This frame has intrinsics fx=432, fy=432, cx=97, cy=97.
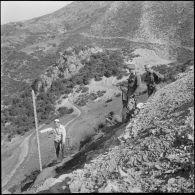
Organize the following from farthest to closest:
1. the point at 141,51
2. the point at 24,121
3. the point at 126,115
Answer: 1. the point at 141,51
2. the point at 24,121
3. the point at 126,115

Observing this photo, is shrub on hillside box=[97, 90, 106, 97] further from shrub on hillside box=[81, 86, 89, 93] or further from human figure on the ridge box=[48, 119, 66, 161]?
human figure on the ridge box=[48, 119, 66, 161]

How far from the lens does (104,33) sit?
79.7 m

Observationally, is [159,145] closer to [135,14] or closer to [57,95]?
[57,95]

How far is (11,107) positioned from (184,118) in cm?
3393

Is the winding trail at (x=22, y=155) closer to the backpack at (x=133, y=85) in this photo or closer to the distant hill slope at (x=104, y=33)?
the backpack at (x=133, y=85)

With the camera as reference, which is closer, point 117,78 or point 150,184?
point 150,184

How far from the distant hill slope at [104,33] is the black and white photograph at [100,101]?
0.22 metres

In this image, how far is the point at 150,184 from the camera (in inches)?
333

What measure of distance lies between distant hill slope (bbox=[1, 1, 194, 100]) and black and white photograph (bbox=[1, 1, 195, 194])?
224mm

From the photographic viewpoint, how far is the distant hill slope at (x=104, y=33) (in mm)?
70375

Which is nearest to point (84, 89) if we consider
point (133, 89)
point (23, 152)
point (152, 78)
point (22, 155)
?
point (23, 152)

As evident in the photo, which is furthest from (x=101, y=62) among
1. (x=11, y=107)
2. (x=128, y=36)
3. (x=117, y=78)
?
(x=128, y=36)

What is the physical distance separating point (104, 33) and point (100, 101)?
45.7 metres

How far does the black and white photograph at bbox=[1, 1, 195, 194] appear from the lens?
911 centimetres
